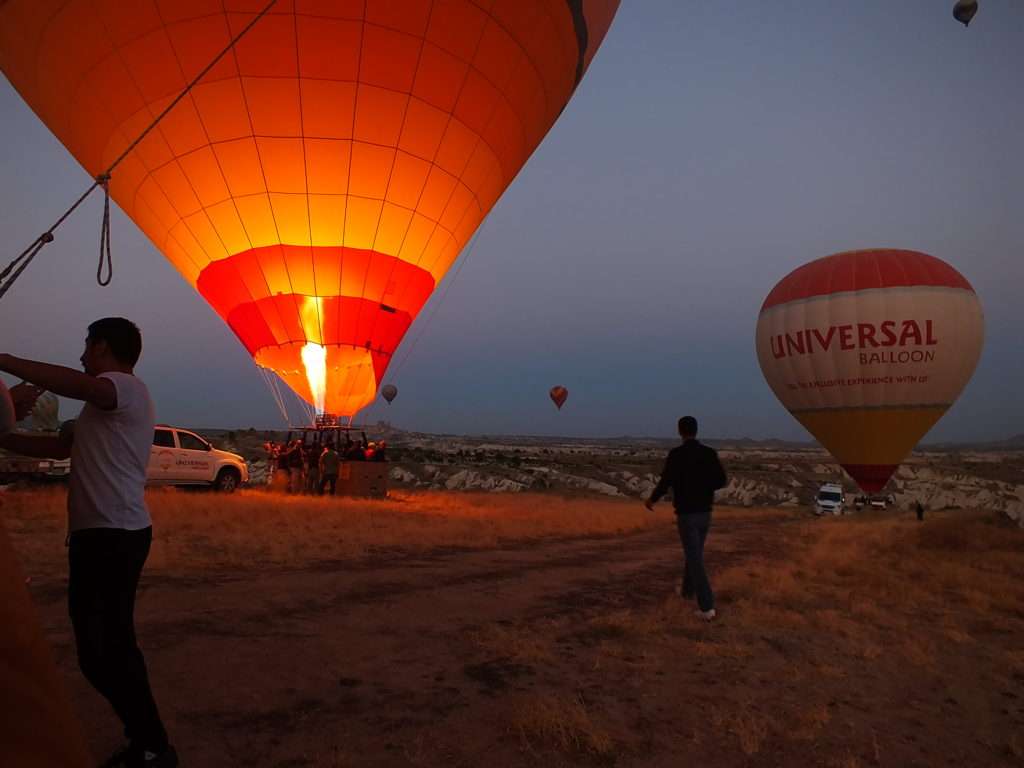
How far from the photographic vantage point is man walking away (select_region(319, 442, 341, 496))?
17.0 meters

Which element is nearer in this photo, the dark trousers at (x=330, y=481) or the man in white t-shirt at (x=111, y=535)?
the man in white t-shirt at (x=111, y=535)

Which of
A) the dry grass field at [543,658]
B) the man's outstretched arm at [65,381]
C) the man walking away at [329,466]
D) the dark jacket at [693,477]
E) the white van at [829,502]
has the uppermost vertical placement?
the man's outstretched arm at [65,381]

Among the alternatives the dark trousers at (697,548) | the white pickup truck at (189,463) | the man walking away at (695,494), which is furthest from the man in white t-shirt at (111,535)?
the white pickup truck at (189,463)

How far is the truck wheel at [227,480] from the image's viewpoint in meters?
16.1

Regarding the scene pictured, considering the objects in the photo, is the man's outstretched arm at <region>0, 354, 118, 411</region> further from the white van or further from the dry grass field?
the white van

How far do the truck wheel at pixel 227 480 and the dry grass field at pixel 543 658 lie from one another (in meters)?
6.17

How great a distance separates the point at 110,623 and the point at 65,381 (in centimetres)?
102

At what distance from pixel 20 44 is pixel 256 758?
11592 mm

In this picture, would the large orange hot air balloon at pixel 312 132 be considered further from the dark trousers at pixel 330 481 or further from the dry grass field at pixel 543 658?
the dry grass field at pixel 543 658

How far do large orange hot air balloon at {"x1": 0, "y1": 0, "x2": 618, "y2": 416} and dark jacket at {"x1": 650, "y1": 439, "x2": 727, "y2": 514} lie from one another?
8.26 m

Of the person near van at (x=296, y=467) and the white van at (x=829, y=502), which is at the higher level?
the person near van at (x=296, y=467)

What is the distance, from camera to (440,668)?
4336 mm

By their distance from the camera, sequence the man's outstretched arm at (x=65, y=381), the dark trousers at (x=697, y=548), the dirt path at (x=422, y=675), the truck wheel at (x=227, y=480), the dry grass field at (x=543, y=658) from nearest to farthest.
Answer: the man's outstretched arm at (x=65, y=381) < the dirt path at (x=422, y=675) < the dry grass field at (x=543, y=658) < the dark trousers at (x=697, y=548) < the truck wheel at (x=227, y=480)

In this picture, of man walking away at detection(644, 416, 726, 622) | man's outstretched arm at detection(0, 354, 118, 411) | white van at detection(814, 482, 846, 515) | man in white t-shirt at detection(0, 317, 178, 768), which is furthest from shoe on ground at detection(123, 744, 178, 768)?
white van at detection(814, 482, 846, 515)
